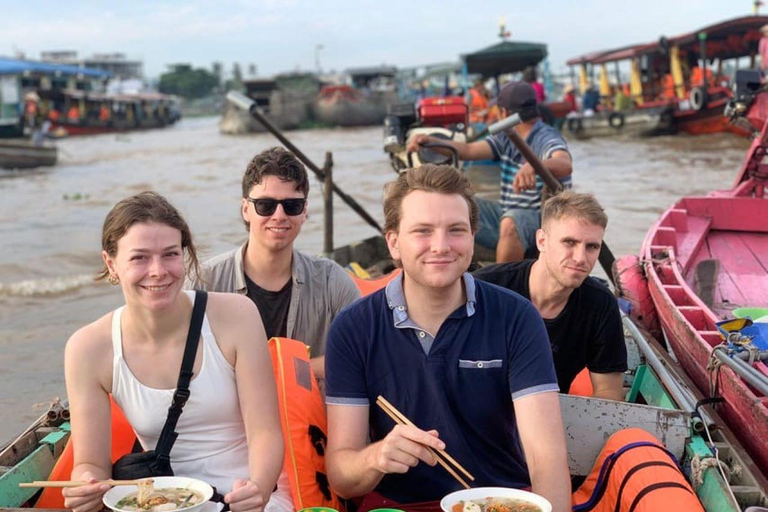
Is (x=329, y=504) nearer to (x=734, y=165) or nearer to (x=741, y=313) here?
(x=741, y=313)

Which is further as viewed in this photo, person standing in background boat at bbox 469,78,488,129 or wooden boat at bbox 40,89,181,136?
wooden boat at bbox 40,89,181,136

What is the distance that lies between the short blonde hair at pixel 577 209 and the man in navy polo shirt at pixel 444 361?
896 millimetres

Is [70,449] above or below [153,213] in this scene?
below

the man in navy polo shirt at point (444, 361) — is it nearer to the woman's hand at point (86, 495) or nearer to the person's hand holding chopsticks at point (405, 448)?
the person's hand holding chopsticks at point (405, 448)

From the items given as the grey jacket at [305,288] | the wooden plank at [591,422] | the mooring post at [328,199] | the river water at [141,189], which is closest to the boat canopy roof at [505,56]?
the river water at [141,189]

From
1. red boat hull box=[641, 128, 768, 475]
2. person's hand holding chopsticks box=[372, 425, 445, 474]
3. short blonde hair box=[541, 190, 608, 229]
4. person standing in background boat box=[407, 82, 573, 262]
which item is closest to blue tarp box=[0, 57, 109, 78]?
person standing in background boat box=[407, 82, 573, 262]

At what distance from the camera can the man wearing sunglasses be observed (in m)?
3.27

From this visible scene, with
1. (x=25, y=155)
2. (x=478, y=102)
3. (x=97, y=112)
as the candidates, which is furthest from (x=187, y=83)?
(x=478, y=102)

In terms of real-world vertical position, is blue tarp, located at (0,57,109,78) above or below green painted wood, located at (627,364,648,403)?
above

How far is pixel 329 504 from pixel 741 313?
108 inches

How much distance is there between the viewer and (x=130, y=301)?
7.90 feet

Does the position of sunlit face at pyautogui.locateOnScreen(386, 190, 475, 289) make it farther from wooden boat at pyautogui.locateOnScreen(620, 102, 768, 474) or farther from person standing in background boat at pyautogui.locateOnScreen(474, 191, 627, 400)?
wooden boat at pyautogui.locateOnScreen(620, 102, 768, 474)

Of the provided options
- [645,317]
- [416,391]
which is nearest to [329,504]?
[416,391]

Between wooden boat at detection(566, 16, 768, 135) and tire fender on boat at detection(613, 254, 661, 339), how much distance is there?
1610 cm
